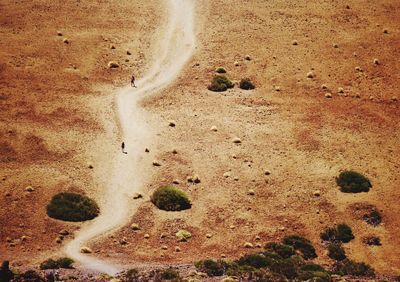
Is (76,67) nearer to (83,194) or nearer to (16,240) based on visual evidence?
(83,194)

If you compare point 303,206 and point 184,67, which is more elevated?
point 184,67

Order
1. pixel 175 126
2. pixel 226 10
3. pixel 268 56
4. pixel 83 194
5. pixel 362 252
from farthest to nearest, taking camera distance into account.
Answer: pixel 226 10, pixel 268 56, pixel 175 126, pixel 83 194, pixel 362 252

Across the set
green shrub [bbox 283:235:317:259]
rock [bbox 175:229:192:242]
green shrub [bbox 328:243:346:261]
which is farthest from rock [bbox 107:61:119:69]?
green shrub [bbox 328:243:346:261]

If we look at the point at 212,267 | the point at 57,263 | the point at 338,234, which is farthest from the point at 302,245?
the point at 57,263

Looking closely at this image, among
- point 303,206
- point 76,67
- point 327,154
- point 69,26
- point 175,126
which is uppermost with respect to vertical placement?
point 69,26

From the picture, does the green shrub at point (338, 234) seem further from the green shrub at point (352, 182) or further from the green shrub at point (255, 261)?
the green shrub at point (255, 261)

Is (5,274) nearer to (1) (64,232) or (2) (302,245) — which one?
(1) (64,232)

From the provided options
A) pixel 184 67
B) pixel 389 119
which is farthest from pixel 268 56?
pixel 389 119

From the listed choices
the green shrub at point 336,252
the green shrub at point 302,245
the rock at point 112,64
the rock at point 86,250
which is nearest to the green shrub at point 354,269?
the green shrub at point 336,252
